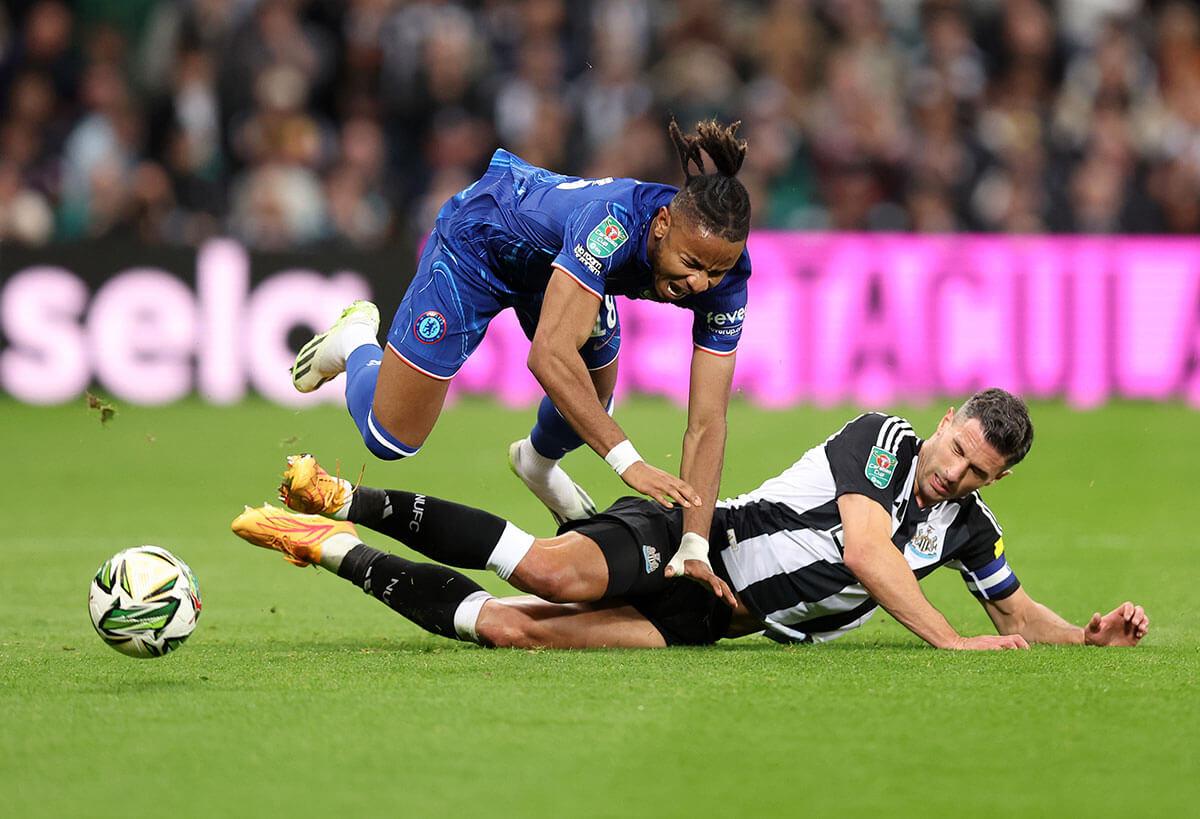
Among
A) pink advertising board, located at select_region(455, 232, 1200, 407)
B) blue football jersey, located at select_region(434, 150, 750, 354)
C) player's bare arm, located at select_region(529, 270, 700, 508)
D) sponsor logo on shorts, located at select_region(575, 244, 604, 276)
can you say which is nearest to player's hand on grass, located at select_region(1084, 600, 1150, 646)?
player's bare arm, located at select_region(529, 270, 700, 508)

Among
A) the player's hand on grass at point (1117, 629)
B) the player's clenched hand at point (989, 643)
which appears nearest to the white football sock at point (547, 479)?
the player's clenched hand at point (989, 643)

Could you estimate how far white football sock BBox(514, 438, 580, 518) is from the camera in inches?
288

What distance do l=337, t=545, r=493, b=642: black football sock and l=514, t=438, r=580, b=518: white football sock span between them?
1034 mm

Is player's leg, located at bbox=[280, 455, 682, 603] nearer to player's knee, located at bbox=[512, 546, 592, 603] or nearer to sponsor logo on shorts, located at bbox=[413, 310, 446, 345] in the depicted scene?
player's knee, located at bbox=[512, 546, 592, 603]

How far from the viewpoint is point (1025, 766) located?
14.3ft

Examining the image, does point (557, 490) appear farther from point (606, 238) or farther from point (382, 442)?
point (606, 238)

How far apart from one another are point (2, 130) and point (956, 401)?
873cm

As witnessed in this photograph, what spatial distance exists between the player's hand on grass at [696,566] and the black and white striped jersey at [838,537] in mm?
217

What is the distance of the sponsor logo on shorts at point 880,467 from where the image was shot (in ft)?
19.7

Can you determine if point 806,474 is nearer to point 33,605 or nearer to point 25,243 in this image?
point 33,605

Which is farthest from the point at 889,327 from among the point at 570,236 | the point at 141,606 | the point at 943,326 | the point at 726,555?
the point at 141,606

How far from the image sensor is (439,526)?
20.4 ft

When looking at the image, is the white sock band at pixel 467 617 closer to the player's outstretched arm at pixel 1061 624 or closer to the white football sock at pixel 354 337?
the white football sock at pixel 354 337

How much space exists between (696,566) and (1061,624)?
136 centimetres
